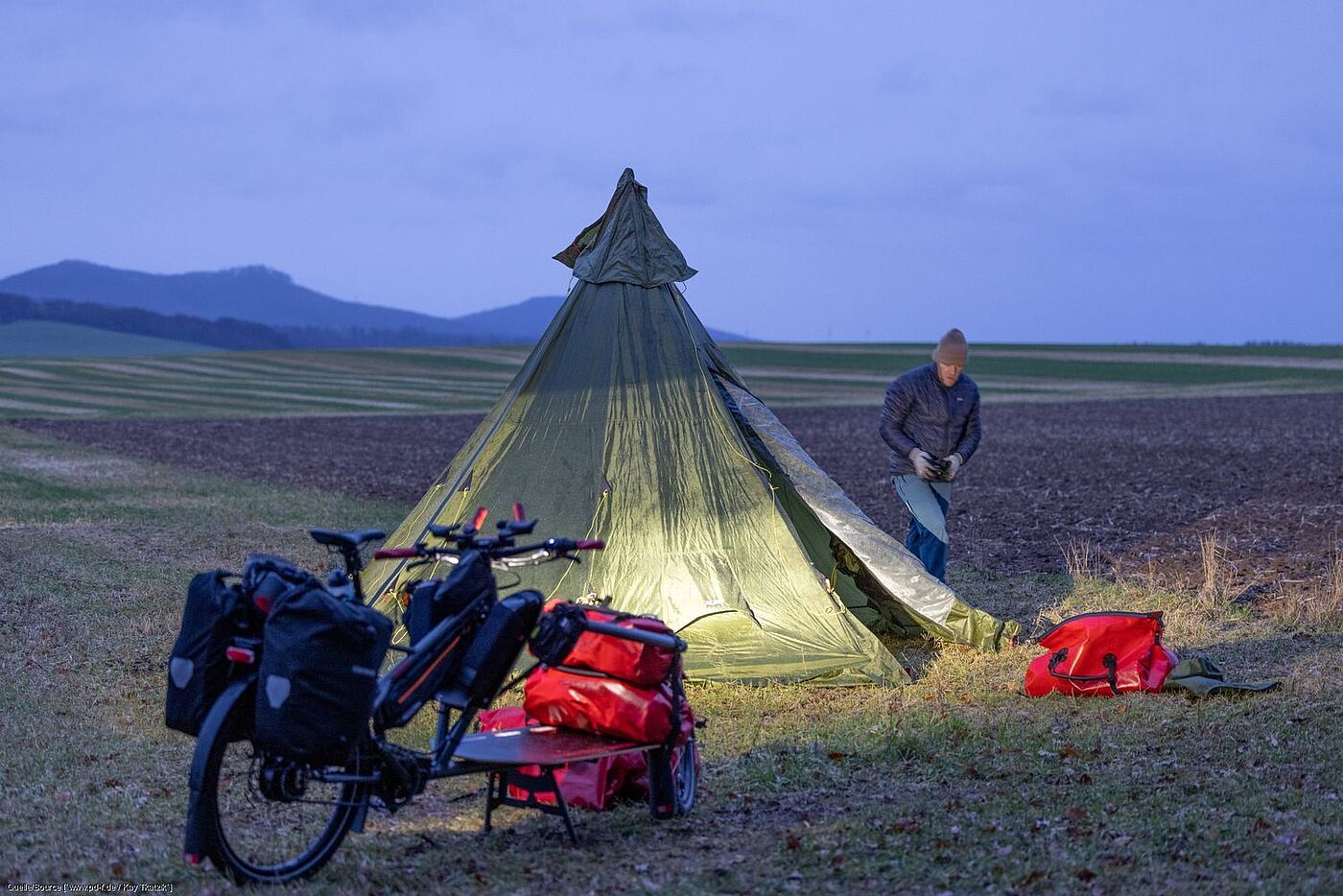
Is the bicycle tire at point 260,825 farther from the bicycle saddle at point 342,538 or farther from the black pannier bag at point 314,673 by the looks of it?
the bicycle saddle at point 342,538

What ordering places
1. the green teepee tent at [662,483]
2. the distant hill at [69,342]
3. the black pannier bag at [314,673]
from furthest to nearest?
1. the distant hill at [69,342]
2. the green teepee tent at [662,483]
3. the black pannier bag at [314,673]

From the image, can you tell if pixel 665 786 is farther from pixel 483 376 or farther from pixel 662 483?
pixel 483 376

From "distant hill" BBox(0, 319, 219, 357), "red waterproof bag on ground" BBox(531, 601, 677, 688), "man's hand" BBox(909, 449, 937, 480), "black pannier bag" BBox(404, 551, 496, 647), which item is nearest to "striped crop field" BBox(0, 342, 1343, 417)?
"distant hill" BBox(0, 319, 219, 357)

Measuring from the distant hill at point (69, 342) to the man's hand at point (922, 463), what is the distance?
309 ft

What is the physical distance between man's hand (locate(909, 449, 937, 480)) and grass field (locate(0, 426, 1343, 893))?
4.01 feet

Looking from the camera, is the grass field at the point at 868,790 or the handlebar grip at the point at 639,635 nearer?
the grass field at the point at 868,790

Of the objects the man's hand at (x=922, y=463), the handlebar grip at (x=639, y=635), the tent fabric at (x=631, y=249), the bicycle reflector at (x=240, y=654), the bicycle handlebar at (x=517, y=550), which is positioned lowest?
the handlebar grip at (x=639, y=635)

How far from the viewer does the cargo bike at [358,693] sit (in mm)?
4512

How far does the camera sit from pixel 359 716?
4.59m

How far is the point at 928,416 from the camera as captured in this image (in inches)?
379

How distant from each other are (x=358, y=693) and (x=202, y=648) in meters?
0.58

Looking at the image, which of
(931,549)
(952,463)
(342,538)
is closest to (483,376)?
(931,549)

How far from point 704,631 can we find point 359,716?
412cm

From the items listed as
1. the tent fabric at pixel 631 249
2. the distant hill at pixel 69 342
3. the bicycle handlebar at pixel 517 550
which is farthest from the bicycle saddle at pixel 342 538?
the distant hill at pixel 69 342
